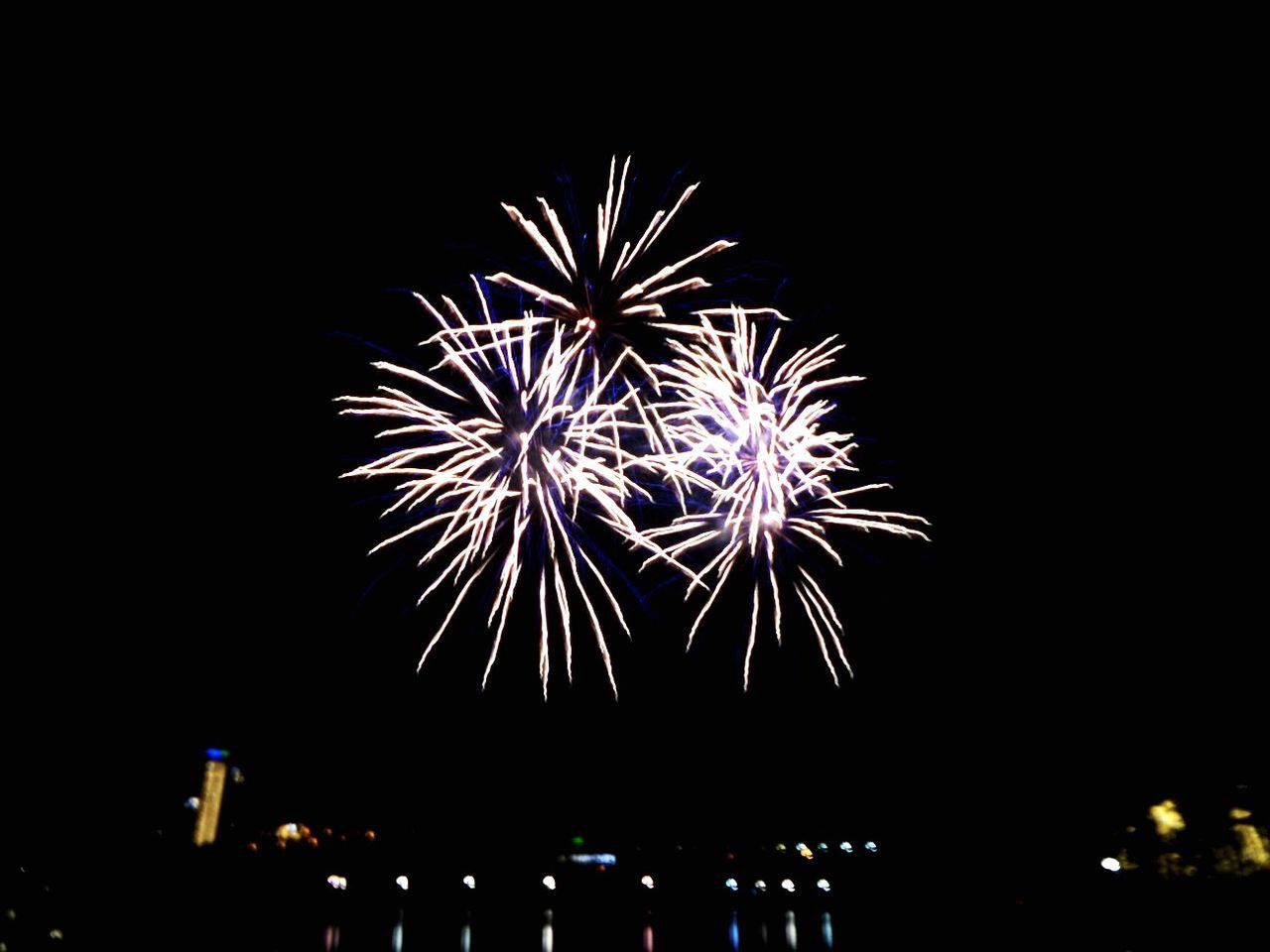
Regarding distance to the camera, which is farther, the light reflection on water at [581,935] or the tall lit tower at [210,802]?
the tall lit tower at [210,802]

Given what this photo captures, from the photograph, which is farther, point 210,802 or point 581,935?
point 210,802

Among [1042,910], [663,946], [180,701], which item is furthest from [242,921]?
[180,701]

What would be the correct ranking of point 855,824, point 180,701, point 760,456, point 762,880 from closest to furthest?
point 760,456 < point 762,880 < point 180,701 < point 855,824

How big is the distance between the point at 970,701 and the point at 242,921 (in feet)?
73.0

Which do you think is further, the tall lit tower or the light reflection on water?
the tall lit tower

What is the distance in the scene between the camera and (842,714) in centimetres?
3662

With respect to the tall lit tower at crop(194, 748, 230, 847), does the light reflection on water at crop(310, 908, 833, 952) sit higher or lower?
lower

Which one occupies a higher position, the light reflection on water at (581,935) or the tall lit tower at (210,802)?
the tall lit tower at (210,802)

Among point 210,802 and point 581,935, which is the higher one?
point 210,802

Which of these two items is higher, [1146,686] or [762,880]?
[1146,686]

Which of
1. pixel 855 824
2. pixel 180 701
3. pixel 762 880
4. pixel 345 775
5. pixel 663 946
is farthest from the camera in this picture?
pixel 345 775

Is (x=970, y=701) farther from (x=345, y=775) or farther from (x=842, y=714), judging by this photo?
(x=345, y=775)

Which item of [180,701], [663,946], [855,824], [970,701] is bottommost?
[663,946]

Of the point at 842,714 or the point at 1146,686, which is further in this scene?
the point at 842,714
